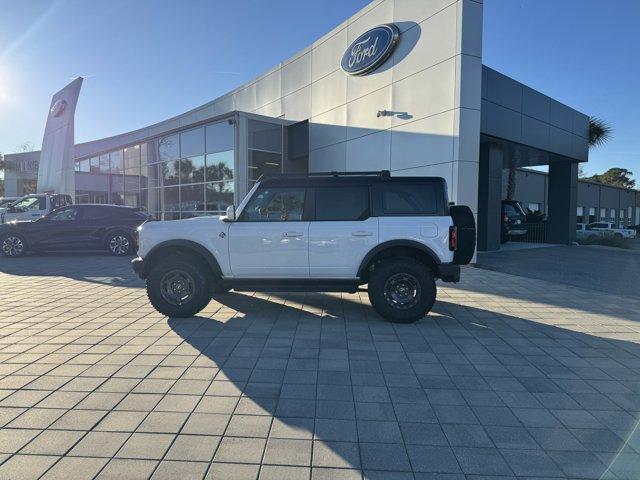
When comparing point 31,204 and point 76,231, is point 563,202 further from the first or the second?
point 31,204

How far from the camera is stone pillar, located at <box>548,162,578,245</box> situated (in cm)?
1836

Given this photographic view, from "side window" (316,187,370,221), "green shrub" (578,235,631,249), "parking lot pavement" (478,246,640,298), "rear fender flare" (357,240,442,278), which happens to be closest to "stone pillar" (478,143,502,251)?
"parking lot pavement" (478,246,640,298)

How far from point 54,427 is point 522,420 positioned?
3452 mm

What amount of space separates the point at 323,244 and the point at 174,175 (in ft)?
51.8

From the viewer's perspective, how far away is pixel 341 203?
5.77 metres

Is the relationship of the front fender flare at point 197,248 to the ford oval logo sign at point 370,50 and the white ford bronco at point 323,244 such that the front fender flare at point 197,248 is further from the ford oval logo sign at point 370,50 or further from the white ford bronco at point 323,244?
the ford oval logo sign at point 370,50

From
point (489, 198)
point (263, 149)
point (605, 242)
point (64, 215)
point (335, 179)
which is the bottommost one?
point (605, 242)

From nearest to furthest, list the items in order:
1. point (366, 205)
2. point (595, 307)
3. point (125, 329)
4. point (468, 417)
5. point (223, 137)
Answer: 1. point (468, 417)
2. point (125, 329)
3. point (366, 205)
4. point (595, 307)
5. point (223, 137)

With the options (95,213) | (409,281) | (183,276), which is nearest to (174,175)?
(95,213)

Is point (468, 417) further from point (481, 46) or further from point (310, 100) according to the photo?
point (310, 100)

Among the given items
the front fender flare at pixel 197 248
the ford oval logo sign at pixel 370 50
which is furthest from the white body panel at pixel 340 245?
the ford oval logo sign at pixel 370 50

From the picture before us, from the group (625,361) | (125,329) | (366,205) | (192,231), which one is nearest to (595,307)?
(625,361)

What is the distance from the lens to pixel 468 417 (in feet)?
10.5

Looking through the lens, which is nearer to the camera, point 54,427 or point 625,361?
point 54,427
